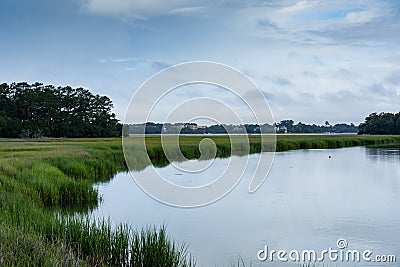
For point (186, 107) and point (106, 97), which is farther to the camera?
point (106, 97)

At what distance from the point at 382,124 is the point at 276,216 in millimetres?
79896

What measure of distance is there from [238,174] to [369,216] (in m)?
10.4

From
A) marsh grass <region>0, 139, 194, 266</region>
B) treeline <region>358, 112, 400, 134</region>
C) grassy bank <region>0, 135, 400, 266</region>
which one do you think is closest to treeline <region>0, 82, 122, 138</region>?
grassy bank <region>0, 135, 400, 266</region>

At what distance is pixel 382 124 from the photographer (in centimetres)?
8569

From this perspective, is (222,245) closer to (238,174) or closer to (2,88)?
(238,174)

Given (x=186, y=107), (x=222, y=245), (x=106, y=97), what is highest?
(x=106, y=97)

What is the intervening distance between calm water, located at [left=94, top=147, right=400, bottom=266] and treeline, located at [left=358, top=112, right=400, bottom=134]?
66.9 meters

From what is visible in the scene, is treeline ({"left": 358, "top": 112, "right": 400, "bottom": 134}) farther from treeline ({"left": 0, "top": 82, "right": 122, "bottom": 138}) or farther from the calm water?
the calm water

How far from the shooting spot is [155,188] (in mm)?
17797

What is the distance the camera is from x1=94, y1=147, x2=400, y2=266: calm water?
923cm

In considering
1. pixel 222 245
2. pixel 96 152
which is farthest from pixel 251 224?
pixel 96 152

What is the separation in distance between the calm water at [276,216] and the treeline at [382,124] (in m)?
66.9
